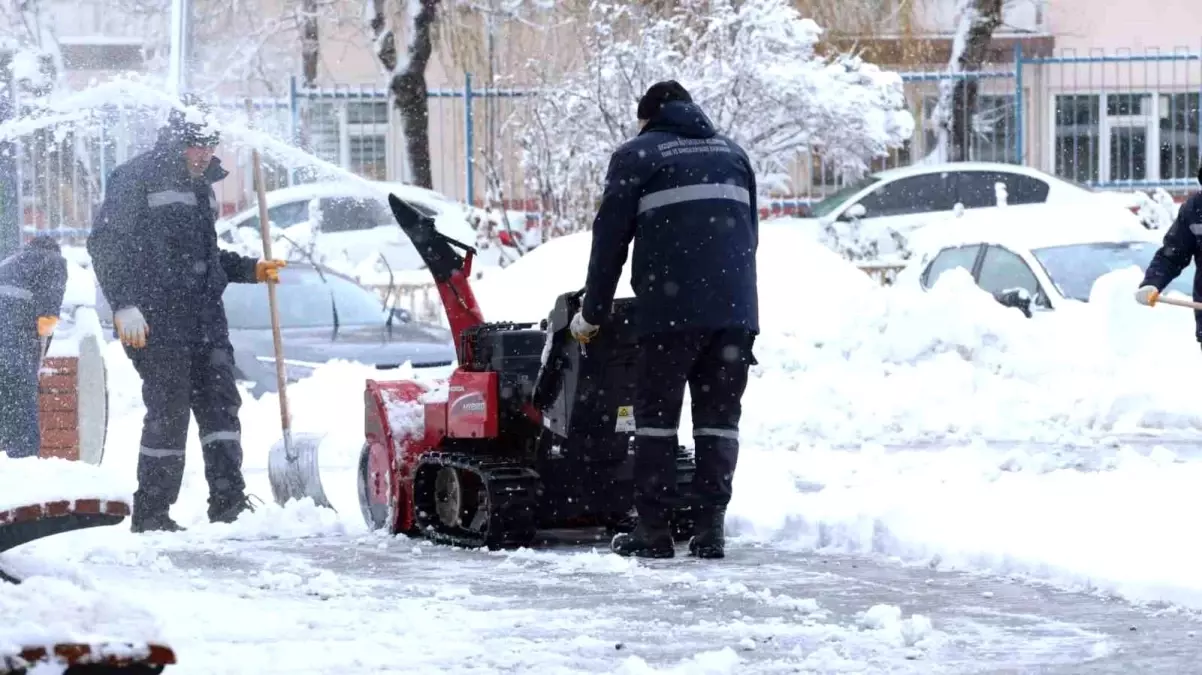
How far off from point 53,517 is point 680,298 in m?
4.01

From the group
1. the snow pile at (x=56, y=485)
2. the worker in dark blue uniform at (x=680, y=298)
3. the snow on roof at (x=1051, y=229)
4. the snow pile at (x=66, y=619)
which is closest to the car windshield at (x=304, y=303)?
the snow on roof at (x=1051, y=229)

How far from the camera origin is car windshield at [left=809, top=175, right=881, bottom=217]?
23.0 meters

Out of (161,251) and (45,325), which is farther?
(45,325)

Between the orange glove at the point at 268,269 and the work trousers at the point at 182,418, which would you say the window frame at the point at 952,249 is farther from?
the work trousers at the point at 182,418

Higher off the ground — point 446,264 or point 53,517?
point 446,264

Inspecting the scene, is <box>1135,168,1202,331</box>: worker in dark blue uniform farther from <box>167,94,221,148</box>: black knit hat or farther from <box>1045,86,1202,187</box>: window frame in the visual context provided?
<box>1045,86,1202,187</box>: window frame

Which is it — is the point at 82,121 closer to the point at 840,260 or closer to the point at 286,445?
the point at 840,260

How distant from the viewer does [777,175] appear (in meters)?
22.9

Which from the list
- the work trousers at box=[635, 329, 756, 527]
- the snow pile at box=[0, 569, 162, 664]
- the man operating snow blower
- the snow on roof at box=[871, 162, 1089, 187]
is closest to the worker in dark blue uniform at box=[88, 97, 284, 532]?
the work trousers at box=[635, 329, 756, 527]

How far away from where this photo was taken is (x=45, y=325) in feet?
35.8

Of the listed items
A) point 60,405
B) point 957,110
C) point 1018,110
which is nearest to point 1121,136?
point 1018,110

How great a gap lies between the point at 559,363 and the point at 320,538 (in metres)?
1.55

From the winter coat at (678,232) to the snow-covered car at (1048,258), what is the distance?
27.0 ft

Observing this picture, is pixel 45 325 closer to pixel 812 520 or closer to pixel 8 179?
pixel 8 179
